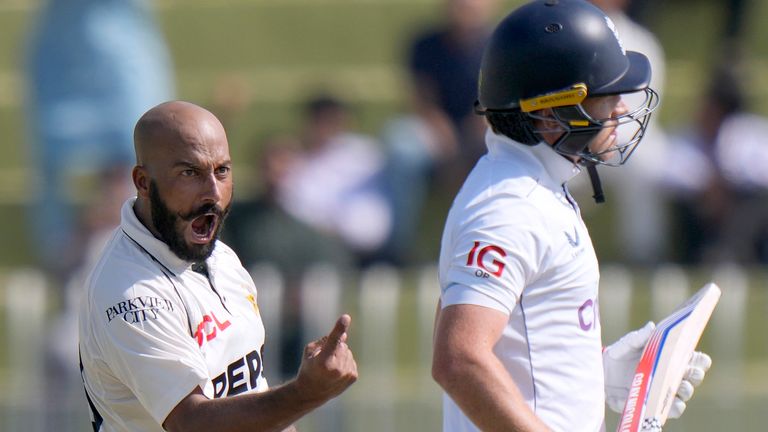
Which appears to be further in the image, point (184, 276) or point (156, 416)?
point (184, 276)

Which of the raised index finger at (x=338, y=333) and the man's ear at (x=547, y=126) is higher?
the man's ear at (x=547, y=126)

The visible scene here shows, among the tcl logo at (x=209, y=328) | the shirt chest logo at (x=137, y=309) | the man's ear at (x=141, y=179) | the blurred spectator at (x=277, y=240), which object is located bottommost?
the blurred spectator at (x=277, y=240)

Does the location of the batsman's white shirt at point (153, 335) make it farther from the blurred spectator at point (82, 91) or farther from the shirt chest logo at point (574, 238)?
the blurred spectator at point (82, 91)

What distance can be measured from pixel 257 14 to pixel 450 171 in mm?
4019

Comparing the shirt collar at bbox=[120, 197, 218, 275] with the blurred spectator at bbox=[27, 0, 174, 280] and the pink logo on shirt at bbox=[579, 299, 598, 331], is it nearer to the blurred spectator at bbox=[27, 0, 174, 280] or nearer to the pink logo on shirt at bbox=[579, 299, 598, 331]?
the pink logo on shirt at bbox=[579, 299, 598, 331]

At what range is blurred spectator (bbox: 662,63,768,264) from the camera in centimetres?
964

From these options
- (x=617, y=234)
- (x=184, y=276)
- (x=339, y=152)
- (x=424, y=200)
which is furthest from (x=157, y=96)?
(x=184, y=276)

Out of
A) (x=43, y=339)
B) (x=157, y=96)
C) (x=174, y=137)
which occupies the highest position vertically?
(x=174, y=137)

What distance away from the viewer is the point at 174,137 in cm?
384

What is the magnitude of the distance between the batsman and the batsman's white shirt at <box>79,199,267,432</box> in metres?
0.55

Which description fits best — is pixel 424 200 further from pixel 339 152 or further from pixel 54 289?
pixel 54 289

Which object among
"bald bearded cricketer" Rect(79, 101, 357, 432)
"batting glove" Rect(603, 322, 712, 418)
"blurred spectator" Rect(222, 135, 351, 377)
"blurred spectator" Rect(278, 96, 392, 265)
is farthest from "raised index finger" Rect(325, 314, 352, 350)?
"blurred spectator" Rect(278, 96, 392, 265)

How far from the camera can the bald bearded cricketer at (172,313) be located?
3689 millimetres

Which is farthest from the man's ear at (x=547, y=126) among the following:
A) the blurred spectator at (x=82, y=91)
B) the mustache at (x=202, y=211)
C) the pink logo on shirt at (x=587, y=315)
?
the blurred spectator at (x=82, y=91)
